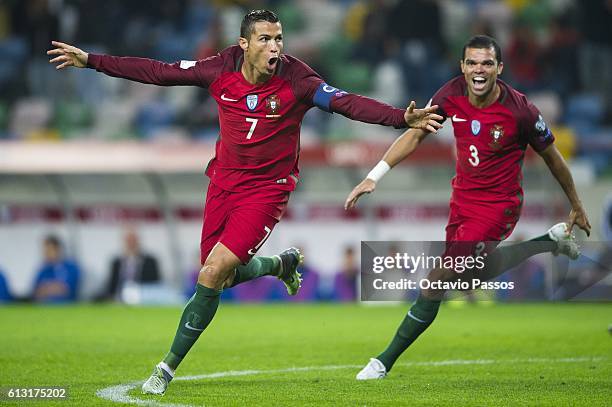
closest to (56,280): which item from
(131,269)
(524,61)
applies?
(131,269)

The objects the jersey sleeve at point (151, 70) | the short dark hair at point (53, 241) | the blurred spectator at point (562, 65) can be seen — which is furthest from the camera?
the blurred spectator at point (562, 65)

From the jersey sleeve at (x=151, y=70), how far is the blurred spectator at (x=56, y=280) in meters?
12.1

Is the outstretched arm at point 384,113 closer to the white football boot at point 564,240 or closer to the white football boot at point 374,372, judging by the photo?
Result: the white football boot at point 374,372

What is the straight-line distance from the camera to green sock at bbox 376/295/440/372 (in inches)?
347

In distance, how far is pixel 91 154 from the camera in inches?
779

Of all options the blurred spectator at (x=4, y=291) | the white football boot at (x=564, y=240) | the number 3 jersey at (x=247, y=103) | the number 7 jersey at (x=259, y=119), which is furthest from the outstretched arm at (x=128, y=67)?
the blurred spectator at (x=4, y=291)

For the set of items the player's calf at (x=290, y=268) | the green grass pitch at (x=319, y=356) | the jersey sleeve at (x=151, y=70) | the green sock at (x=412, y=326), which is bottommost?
the green grass pitch at (x=319, y=356)

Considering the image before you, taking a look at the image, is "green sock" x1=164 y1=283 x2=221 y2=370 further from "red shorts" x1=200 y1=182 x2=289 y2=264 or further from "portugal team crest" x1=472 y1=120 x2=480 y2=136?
"portugal team crest" x1=472 y1=120 x2=480 y2=136

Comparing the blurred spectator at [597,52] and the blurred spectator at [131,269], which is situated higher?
the blurred spectator at [597,52]

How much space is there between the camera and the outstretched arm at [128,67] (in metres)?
7.99

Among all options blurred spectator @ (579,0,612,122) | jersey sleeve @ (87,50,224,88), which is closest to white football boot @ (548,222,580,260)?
jersey sleeve @ (87,50,224,88)

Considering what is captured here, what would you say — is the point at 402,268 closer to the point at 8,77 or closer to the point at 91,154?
the point at 91,154

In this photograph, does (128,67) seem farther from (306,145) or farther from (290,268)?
(306,145)

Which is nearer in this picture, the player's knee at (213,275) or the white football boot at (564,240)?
the player's knee at (213,275)
